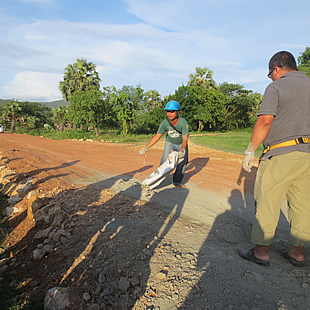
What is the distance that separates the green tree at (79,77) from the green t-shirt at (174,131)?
103ft

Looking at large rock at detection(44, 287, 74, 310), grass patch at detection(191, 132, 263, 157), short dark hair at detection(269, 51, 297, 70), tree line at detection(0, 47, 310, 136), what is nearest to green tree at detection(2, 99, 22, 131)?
tree line at detection(0, 47, 310, 136)

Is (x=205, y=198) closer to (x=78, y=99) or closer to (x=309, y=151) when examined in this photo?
(x=309, y=151)

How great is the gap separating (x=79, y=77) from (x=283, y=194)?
3622 centimetres

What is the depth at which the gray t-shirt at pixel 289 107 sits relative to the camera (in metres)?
2.43

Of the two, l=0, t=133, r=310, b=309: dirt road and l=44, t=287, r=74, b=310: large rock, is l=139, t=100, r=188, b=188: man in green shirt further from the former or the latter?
l=44, t=287, r=74, b=310: large rock

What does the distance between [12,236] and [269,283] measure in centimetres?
393

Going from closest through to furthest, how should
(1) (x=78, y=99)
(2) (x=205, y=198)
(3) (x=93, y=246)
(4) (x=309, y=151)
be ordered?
(4) (x=309, y=151)
(3) (x=93, y=246)
(2) (x=205, y=198)
(1) (x=78, y=99)

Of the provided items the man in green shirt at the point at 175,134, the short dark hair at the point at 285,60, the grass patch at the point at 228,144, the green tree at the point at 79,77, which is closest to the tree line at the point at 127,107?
the green tree at the point at 79,77

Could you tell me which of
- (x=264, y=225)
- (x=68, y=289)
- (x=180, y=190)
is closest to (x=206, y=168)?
(x=180, y=190)

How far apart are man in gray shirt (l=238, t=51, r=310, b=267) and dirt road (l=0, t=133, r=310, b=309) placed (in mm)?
318

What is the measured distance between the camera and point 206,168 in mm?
8500

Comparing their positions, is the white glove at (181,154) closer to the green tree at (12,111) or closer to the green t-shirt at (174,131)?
the green t-shirt at (174,131)

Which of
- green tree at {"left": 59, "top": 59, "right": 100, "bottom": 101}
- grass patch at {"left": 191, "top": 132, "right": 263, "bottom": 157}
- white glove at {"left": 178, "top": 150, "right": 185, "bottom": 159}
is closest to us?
white glove at {"left": 178, "top": 150, "right": 185, "bottom": 159}

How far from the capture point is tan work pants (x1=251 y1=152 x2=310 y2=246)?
98.3 inches
